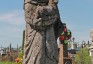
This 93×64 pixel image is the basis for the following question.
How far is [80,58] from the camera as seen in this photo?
1428 inches

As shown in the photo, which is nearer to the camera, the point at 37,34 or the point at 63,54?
the point at 37,34

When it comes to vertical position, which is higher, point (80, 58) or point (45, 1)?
point (45, 1)

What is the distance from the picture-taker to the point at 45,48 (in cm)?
857

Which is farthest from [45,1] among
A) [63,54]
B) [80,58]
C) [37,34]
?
[80,58]

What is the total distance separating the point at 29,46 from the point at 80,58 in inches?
1105

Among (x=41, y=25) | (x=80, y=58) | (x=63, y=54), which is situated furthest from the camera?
(x=80, y=58)

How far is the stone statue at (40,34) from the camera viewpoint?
848 centimetres

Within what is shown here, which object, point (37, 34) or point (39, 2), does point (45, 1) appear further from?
point (37, 34)

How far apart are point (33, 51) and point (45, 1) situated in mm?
1256

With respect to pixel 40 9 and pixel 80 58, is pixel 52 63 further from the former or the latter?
pixel 80 58

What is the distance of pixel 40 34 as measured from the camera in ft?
28.1

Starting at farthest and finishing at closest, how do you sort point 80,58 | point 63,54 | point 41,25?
point 80,58 → point 63,54 → point 41,25

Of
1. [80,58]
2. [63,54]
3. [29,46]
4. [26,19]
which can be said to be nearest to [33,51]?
[29,46]

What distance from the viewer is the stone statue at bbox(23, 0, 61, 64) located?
848 cm
